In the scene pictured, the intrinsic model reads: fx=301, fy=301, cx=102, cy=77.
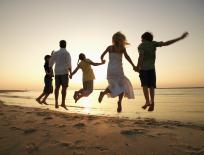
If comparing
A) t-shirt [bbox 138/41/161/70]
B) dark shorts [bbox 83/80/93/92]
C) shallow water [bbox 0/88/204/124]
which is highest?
t-shirt [bbox 138/41/161/70]

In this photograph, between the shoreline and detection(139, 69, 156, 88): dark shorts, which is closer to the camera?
the shoreline

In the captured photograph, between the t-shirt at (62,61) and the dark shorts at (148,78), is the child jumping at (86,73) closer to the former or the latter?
the t-shirt at (62,61)

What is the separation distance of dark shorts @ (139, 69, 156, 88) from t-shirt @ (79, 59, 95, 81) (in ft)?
12.5

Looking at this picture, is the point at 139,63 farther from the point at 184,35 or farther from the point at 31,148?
the point at 31,148

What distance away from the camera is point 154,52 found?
9273 mm

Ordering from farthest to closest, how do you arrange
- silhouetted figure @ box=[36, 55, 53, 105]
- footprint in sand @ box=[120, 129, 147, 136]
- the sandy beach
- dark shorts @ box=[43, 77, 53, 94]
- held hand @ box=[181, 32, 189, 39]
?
dark shorts @ box=[43, 77, 53, 94], silhouetted figure @ box=[36, 55, 53, 105], held hand @ box=[181, 32, 189, 39], footprint in sand @ box=[120, 129, 147, 136], the sandy beach

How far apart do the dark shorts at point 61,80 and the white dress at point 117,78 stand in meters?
2.88

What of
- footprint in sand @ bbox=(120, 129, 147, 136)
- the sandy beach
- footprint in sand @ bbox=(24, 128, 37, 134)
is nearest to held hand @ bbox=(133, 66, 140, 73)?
the sandy beach

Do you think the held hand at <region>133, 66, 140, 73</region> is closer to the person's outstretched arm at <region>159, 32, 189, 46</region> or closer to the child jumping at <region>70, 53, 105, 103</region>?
the person's outstretched arm at <region>159, 32, 189, 46</region>

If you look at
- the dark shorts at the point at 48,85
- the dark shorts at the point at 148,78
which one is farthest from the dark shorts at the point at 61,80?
the dark shorts at the point at 148,78

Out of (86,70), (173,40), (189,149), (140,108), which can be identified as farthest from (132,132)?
(140,108)

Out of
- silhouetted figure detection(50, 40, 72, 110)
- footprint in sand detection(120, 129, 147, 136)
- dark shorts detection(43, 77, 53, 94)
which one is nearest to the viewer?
footprint in sand detection(120, 129, 147, 136)

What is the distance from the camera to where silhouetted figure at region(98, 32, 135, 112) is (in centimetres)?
963

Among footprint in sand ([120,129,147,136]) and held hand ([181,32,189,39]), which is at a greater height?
held hand ([181,32,189,39])
